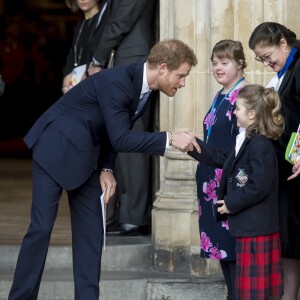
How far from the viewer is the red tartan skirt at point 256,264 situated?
7213 millimetres

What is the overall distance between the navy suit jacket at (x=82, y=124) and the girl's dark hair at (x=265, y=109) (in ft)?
2.05

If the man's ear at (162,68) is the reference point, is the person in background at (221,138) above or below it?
below

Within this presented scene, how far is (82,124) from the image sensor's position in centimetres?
742

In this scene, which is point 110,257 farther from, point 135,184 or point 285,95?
point 285,95

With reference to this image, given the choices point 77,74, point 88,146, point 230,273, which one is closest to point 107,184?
point 88,146

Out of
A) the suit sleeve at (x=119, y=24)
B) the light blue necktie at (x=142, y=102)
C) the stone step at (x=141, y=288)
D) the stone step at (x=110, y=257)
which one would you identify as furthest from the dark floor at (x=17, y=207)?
the light blue necktie at (x=142, y=102)

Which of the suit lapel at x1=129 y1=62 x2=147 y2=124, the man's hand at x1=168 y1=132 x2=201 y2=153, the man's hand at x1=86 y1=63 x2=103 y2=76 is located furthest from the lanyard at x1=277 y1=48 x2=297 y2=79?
the man's hand at x1=86 y1=63 x2=103 y2=76

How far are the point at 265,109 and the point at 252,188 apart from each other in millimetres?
437

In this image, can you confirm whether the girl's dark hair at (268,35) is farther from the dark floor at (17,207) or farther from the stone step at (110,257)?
the dark floor at (17,207)

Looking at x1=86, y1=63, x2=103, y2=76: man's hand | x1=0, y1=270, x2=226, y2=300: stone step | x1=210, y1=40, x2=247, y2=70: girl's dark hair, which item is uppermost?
x1=210, y1=40, x2=247, y2=70: girl's dark hair

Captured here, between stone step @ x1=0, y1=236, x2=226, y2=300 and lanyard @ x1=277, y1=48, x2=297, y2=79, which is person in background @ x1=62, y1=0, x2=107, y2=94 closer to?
stone step @ x1=0, y1=236, x2=226, y2=300

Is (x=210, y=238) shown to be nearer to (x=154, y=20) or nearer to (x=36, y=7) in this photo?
(x=154, y=20)

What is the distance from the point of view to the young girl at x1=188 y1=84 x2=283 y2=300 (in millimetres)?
7148

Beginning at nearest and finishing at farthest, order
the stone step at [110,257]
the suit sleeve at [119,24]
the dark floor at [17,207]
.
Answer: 1. the stone step at [110,257]
2. the suit sleeve at [119,24]
3. the dark floor at [17,207]
